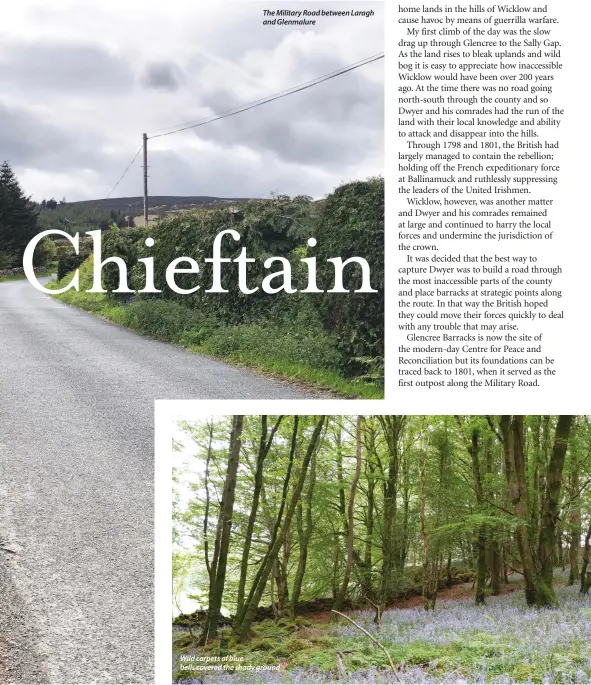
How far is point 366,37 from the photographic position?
4367mm

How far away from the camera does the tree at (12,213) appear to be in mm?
4621

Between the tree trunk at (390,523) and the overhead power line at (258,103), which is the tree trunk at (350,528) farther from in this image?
the overhead power line at (258,103)

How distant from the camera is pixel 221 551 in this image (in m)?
3.82

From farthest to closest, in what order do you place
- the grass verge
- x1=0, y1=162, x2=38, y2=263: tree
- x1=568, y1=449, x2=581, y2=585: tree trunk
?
the grass verge
x1=0, y1=162, x2=38, y2=263: tree
x1=568, y1=449, x2=581, y2=585: tree trunk

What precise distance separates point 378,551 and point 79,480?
2.03m

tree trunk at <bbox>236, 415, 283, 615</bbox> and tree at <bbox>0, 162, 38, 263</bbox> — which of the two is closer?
tree trunk at <bbox>236, 415, 283, 615</bbox>

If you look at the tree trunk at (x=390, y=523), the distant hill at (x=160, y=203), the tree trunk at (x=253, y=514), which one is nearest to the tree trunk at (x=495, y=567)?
the tree trunk at (x=390, y=523)

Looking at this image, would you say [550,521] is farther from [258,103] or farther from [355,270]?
[258,103]

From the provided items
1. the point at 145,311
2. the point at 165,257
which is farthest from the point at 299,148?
the point at 145,311

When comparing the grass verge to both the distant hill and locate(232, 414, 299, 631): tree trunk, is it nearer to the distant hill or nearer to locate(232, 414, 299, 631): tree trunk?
the distant hill

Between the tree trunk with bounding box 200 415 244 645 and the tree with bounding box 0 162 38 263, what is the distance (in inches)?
80.0

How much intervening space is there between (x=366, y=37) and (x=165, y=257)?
1.86m

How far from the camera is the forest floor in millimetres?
3721

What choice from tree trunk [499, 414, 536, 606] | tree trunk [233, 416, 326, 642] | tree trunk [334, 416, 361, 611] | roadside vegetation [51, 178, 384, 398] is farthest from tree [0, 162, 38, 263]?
tree trunk [499, 414, 536, 606]
